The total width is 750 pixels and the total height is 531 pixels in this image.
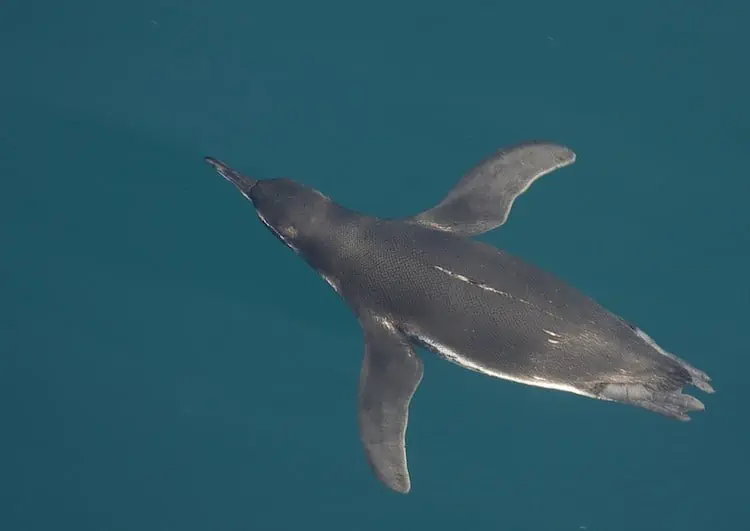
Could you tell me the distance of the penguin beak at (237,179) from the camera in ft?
20.7

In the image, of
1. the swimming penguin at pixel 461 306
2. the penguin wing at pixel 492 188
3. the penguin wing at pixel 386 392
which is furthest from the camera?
the penguin wing at pixel 492 188

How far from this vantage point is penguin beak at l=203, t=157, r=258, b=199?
6.31 meters

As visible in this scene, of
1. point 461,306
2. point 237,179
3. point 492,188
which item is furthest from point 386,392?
point 237,179

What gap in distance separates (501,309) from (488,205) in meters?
1.37

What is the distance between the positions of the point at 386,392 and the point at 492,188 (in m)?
2.12

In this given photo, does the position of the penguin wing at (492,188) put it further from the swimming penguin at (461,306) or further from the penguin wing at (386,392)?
the penguin wing at (386,392)

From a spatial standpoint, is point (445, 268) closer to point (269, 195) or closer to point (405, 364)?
point (405, 364)

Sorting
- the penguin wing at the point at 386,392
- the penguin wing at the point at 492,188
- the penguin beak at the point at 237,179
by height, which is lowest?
the penguin wing at the point at 386,392

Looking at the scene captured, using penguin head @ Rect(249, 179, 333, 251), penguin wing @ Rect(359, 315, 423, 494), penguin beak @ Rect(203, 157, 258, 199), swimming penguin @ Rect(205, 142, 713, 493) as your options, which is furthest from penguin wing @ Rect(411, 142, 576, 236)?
penguin beak @ Rect(203, 157, 258, 199)

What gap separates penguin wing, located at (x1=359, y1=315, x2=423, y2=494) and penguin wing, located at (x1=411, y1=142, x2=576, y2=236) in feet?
3.63

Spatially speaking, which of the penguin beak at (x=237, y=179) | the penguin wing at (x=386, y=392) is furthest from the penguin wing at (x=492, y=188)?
the penguin beak at (x=237, y=179)

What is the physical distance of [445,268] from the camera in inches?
216

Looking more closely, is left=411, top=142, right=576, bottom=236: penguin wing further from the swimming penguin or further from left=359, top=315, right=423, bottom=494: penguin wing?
left=359, top=315, right=423, bottom=494: penguin wing

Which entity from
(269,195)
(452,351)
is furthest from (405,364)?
(269,195)
